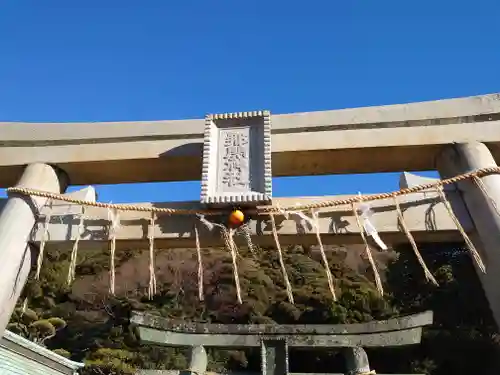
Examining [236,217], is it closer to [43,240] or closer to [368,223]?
[368,223]

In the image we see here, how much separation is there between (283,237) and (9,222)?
169cm

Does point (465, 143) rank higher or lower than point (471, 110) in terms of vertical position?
lower

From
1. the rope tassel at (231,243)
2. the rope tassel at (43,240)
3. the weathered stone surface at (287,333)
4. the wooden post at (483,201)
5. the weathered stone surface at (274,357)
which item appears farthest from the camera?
the weathered stone surface at (274,357)

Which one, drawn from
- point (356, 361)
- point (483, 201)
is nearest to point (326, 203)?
point (483, 201)

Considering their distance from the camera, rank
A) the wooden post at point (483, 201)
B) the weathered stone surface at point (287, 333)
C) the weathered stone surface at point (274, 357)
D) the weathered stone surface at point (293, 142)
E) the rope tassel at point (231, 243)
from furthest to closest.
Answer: the weathered stone surface at point (274, 357)
the weathered stone surface at point (287, 333)
the weathered stone surface at point (293, 142)
the rope tassel at point (231, 243)
the wooden post at point (483, 201)

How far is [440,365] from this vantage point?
50.3ft

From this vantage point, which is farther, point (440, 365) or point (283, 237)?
point (440, 365)

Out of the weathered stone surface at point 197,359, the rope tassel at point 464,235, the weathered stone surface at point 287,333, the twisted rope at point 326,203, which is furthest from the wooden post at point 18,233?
the rope tassel at point 464,235

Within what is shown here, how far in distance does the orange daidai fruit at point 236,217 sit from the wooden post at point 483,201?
134cm

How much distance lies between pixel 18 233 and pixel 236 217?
52.7 inches

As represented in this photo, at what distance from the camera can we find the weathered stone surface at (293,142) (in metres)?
3.10

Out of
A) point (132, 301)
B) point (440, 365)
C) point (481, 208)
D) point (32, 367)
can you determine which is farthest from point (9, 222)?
point (132, 301)

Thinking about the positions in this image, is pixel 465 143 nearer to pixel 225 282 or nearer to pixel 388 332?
pixel 388 332

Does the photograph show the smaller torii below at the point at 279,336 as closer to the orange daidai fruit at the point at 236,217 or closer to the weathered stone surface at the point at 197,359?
the weathered stone surface at the point at 197,359
